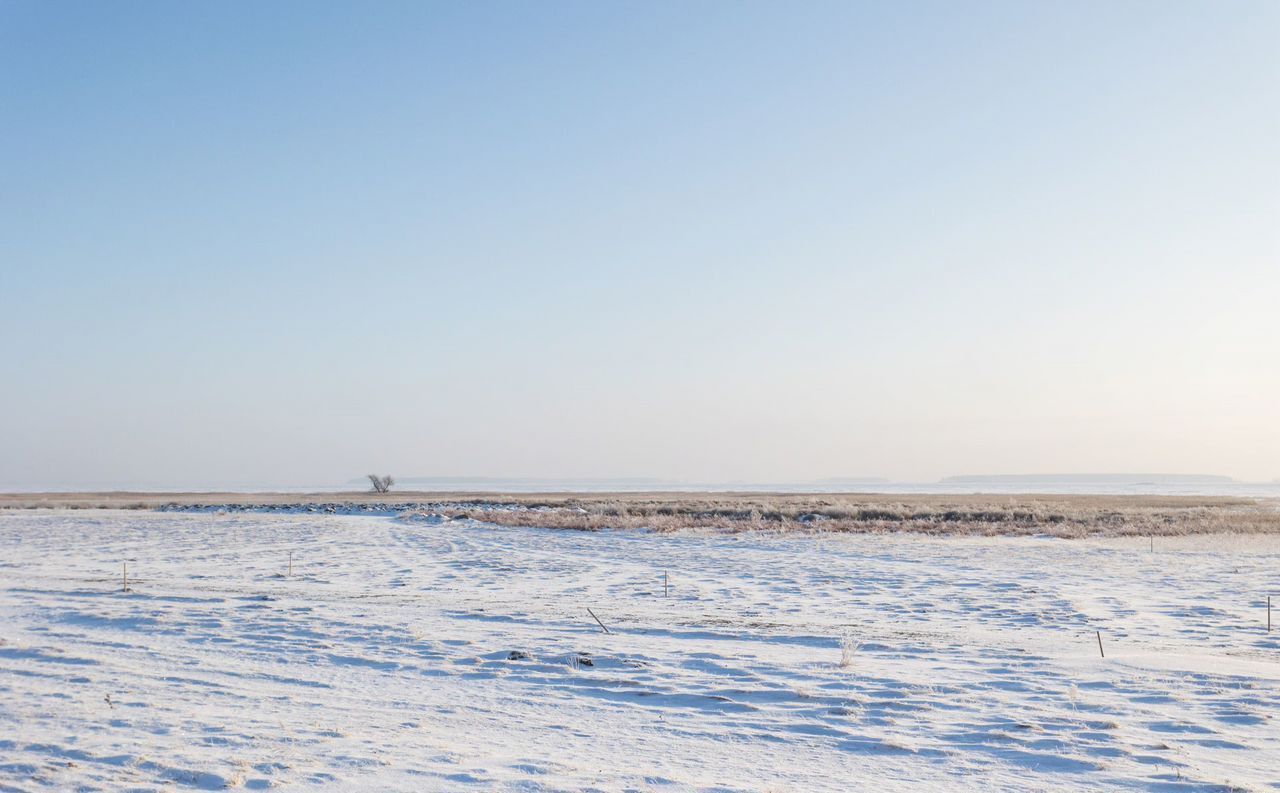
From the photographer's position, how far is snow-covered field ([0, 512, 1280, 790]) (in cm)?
632

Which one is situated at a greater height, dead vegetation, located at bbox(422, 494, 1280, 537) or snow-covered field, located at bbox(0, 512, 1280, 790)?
snow-covered field, located at bbox(0, 512, 1280, 790)

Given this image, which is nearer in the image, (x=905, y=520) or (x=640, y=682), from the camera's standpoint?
(x=640, y=682)

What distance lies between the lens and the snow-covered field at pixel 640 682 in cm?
632

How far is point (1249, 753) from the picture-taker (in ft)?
21.8

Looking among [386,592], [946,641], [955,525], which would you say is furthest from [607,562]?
[955,525]

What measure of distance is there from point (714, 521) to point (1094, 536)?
47.3 ft

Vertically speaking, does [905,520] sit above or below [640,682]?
below

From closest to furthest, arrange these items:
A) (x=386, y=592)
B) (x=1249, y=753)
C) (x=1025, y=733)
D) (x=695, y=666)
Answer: (x=1249, y=753) → (x=1025, y=733) → (x=695, y=666) → (x=386, y=592)

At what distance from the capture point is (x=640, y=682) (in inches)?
356

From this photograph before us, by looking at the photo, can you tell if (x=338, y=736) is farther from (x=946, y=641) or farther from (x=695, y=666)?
(x=946, y=641)

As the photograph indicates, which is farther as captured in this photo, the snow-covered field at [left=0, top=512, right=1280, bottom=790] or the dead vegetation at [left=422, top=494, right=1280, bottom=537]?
the dead vegetation at [left=422, top=494, right=1280, bottom=537]

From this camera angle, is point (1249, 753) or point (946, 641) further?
point (946, 641)

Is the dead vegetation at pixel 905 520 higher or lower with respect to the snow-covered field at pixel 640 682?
lower

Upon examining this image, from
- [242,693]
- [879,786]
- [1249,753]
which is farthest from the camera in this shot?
[242,693]
